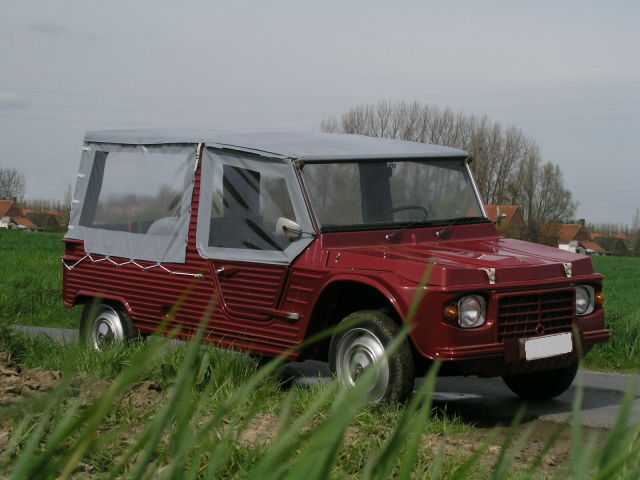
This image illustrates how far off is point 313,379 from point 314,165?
1.73 metres

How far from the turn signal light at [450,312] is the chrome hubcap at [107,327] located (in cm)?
352

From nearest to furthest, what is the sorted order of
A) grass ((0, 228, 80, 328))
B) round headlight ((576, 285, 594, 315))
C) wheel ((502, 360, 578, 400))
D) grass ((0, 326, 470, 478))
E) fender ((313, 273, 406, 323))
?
grass ((0, 326, 470, 478))
fender ((313, 273, 406, 323))
round headlight ((576, 285, 594, 315))
wheel ((502, 360, 578, 400))
grass ((0, 228, 80, 328))

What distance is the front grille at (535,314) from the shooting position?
7.51 metres

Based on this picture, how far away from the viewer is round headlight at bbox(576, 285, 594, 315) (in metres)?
8.25

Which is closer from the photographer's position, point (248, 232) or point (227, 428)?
point (227, 428)

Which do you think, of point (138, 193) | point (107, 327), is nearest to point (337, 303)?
point (107, 327)

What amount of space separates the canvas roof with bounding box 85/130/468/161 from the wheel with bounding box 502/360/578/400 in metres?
1.89

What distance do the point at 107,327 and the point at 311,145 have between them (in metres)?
2.45

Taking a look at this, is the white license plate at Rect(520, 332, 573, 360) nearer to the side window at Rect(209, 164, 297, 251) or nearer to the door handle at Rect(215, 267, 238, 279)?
the side window at Rect(209, 164, 297, 251)

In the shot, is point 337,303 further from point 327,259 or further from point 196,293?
point 196,293

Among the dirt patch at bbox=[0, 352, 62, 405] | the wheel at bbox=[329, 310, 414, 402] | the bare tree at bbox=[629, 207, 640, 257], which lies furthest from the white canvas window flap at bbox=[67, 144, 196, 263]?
the bare tree at bbox=[629, 207, 640, 257]

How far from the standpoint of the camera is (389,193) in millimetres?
8961

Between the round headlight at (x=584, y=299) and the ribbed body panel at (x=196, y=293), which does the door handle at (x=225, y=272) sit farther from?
the round headlight at (x=584, y=299)

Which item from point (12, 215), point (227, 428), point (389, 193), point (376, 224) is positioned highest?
point (389, 193)
